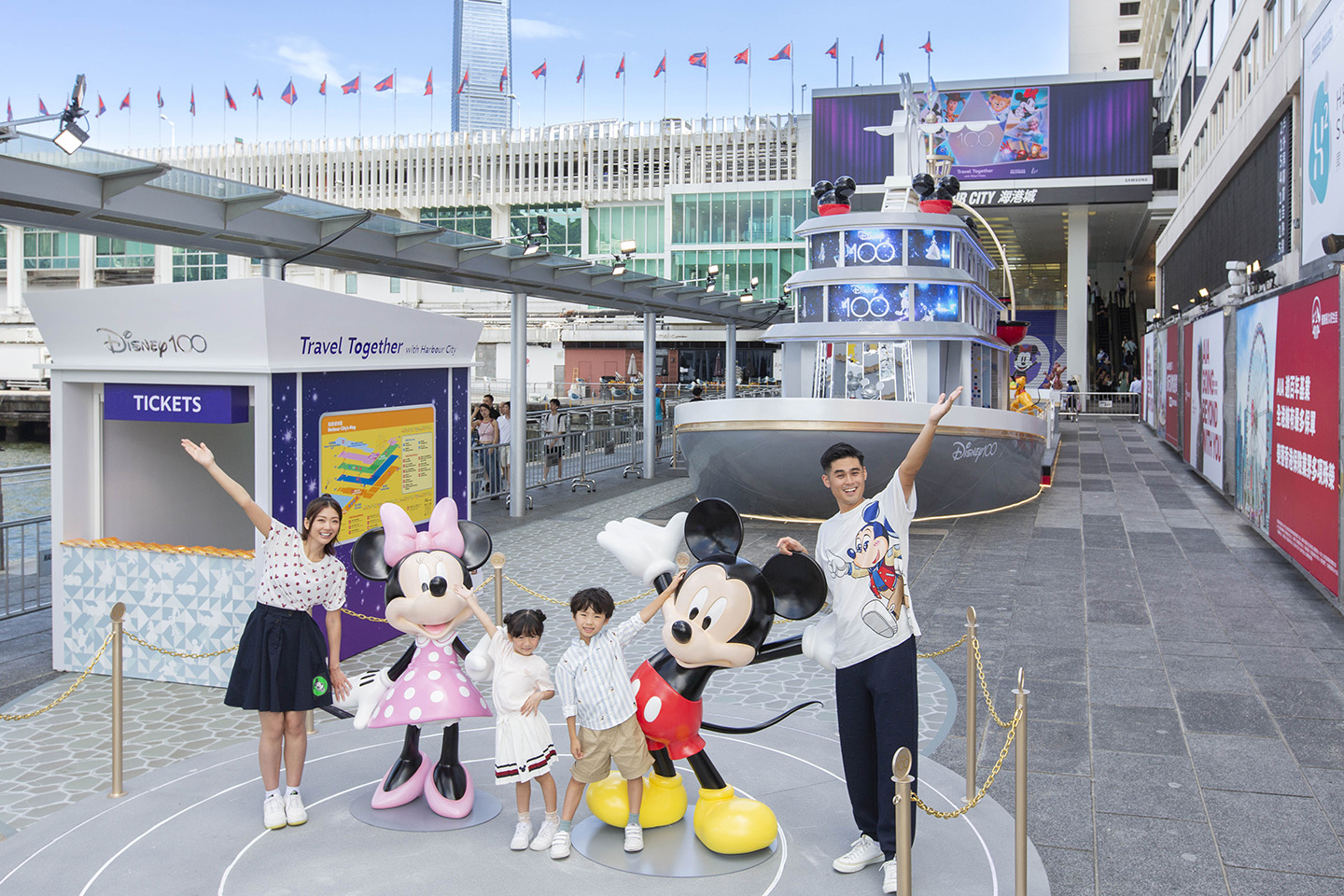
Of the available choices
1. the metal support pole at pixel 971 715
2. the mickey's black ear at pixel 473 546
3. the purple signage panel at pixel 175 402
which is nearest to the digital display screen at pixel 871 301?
the purple signage panel at pixel 175 402

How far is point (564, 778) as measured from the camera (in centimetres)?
570

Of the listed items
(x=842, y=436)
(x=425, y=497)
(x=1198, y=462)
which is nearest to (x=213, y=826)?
(x=425, y=497)

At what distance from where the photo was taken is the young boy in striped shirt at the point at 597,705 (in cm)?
467

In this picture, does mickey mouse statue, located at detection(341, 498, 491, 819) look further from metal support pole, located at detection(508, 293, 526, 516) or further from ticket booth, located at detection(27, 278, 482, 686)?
metal support pole, located at detection(508, 293, 526, 516)

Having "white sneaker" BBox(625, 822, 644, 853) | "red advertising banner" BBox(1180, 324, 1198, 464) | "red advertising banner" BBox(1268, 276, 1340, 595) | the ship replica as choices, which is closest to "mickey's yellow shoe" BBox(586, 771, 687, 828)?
"white sneaker" BBox(625, 822, 644, 853)

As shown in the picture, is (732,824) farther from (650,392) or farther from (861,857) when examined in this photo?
(650,392)

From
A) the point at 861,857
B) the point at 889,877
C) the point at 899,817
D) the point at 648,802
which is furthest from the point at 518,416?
the point at 899,817

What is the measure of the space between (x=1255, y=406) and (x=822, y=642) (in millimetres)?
11222

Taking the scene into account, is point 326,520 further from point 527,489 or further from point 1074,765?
point 527,489

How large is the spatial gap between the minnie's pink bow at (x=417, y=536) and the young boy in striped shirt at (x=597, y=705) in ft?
3.29

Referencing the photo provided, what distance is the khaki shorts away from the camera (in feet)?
15.4

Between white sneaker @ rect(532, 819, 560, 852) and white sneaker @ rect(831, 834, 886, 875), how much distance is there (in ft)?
4.22

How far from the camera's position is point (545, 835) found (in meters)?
4.85

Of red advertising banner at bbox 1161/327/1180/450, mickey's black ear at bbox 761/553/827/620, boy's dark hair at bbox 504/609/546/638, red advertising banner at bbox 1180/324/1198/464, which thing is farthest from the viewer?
red advertising banner at bbox 1161/327/1180/450
